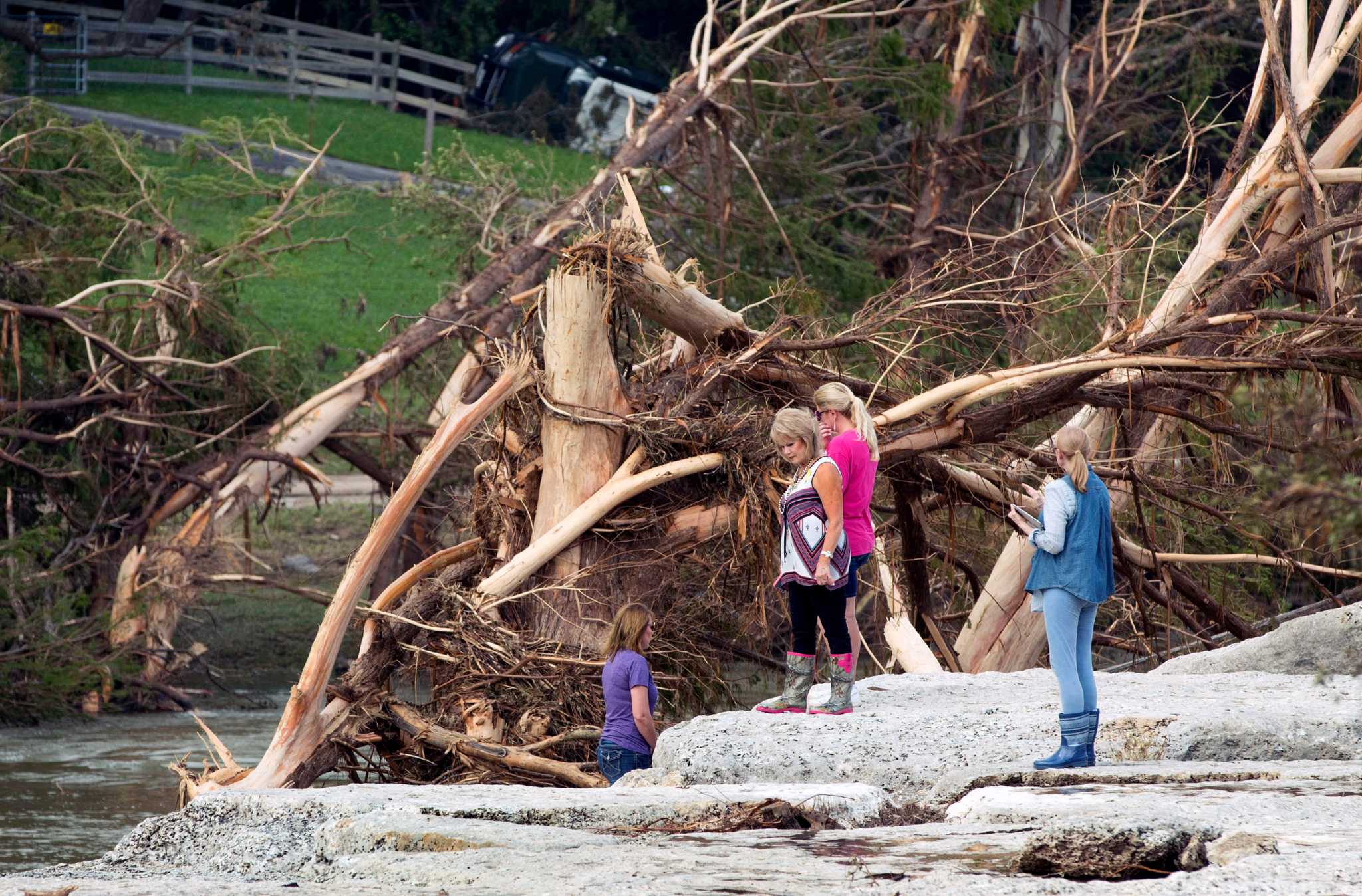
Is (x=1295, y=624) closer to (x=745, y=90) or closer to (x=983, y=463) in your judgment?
(x=983, y=463)

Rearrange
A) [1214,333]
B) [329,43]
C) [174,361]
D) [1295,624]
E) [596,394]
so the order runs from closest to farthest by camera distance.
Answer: [1295,624]
[1214,333]
[596,394]
[174,361]
[329,43]

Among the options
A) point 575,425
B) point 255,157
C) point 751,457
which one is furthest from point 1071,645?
point 255,157

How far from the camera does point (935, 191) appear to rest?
55.1 ft

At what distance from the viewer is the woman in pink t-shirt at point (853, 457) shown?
6.34m

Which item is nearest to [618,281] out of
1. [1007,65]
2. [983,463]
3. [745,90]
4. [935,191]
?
[983,463]

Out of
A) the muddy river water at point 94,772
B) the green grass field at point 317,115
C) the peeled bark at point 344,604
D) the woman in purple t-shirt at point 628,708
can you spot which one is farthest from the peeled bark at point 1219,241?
the green grass field at point 317,115

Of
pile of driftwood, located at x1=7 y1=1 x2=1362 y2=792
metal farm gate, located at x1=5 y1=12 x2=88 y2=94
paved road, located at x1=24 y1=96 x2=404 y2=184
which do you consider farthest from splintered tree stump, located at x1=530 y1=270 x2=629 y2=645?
metal farm gate, located at x1=5 y1=12 x2=88 y2=94

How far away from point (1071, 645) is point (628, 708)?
2105 millimetres

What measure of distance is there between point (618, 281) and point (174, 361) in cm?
553

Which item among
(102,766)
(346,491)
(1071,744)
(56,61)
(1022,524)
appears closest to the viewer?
(1071,744)

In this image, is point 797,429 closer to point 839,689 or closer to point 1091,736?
point 839,689

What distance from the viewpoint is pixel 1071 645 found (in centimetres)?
541

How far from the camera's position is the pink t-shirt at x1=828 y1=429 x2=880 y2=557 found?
6336mm

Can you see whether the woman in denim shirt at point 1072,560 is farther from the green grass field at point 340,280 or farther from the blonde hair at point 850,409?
the green grass field at point 340,280
